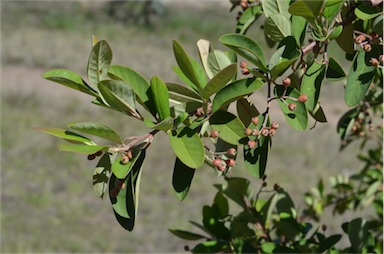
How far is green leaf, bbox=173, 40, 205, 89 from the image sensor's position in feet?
2.24

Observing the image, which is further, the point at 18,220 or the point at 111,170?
the point at 18,220

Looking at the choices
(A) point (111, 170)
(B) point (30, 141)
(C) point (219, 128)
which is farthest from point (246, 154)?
(B) point (30, 141)

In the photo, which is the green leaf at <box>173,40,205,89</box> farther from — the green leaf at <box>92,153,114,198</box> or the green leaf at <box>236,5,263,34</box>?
the green leaf at <box>236,5,263,34</box>

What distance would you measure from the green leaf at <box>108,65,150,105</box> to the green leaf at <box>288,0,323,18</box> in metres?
0.18

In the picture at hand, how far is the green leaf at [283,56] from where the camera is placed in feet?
2.31

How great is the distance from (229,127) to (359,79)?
7.1 inches

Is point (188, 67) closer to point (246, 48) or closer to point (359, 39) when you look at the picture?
point (246, 48)

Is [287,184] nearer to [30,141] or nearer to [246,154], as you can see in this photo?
[30,141]

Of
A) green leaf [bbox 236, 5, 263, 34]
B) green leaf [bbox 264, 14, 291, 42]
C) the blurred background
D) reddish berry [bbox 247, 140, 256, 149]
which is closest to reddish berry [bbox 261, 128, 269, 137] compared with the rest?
reddish berry [bbox 247, 140, 256, 149]

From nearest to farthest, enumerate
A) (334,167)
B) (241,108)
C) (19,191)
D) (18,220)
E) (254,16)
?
(241,108)
(254,16)
(18,220)
(19,191)
(334,167)

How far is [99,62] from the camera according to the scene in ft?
2.32

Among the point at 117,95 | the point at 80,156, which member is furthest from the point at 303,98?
the point at 80,156

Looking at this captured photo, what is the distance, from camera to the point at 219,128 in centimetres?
73

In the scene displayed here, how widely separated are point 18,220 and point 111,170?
4314mm
